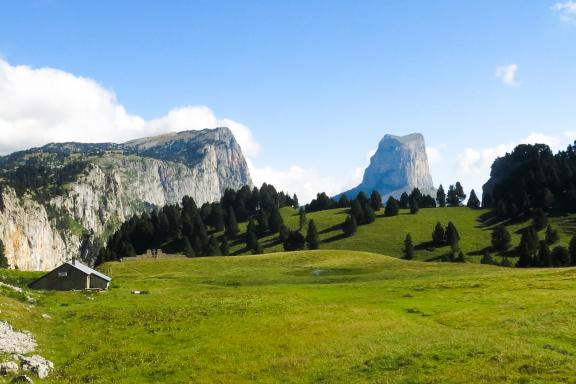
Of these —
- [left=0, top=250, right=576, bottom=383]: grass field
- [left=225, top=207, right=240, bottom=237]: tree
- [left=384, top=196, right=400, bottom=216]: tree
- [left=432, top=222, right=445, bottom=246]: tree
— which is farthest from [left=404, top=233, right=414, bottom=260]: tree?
[left=0, top=250, right=576, bottom=383]: grass field

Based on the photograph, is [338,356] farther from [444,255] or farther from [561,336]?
[444,255]

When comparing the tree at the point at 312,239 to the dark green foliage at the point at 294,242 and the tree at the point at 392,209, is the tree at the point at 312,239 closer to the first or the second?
the dark green foliage at the point at 294,242

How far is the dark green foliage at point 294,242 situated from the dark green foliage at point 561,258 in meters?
70.8

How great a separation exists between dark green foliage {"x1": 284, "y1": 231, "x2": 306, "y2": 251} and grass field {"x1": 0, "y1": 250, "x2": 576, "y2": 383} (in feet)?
291

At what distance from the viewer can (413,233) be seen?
164m

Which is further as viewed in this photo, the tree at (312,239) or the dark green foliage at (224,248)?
the dark green foliage at (224,248)

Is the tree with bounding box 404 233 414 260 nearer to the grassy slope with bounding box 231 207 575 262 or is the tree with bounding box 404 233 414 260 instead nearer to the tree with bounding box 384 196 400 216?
the grassy slope with bounding box 231 207 575 262

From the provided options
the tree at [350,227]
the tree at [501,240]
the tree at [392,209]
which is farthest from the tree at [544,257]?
the tree at [392,209]

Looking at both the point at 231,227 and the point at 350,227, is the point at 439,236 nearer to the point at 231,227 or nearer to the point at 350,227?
the point at 350,227

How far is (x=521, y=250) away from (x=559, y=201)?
6421 cm

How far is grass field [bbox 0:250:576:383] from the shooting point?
964 inches

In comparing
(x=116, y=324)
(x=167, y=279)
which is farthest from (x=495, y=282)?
(x=167, y=279)

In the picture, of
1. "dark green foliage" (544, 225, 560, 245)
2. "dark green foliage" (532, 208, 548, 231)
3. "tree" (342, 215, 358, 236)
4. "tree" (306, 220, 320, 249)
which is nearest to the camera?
"dark green foliage" (544, 225, 560, 245)

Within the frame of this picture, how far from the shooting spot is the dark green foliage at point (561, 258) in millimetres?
116250
